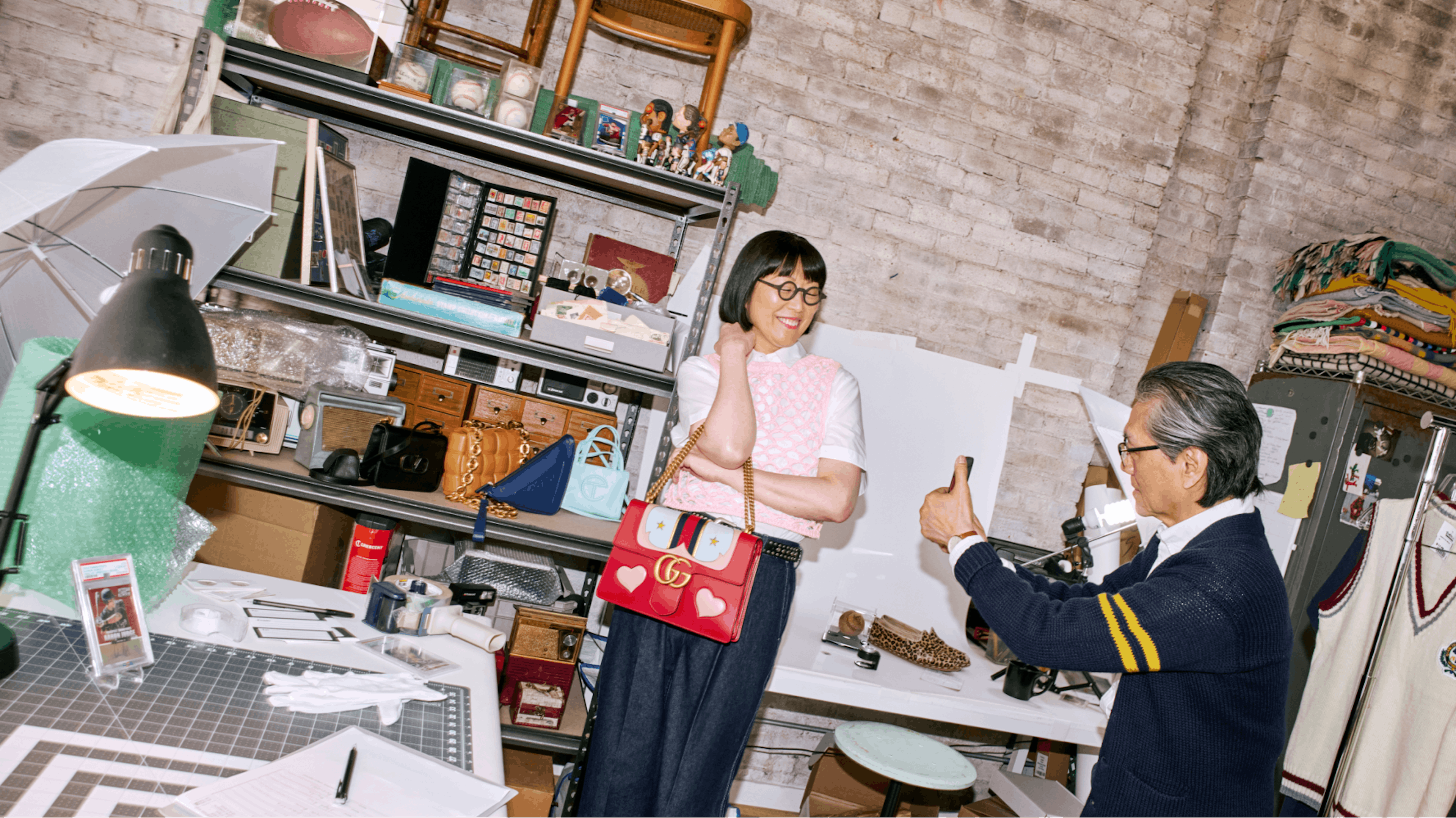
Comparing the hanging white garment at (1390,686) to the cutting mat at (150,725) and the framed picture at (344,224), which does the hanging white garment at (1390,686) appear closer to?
the cutting mat at (150,725)

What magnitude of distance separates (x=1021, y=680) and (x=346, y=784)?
2251 mm

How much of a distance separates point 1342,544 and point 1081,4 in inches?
92.3

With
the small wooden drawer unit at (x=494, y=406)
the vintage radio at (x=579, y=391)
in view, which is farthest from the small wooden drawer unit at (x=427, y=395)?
the vintage radio at (x=579, y=391)

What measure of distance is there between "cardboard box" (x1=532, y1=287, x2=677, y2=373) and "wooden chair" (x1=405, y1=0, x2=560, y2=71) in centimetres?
75

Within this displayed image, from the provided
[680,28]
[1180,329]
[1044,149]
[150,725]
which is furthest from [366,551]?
[1180,329]

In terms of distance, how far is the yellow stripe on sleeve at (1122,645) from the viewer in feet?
4.83

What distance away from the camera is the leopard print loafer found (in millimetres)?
2910

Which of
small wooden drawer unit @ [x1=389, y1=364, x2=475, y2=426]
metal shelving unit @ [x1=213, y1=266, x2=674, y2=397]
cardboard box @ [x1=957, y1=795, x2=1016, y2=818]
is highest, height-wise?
metal shelving unit @ [x1=213, y1=266, x2=674, y2=397]

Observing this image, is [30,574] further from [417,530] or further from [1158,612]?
[1158,612]

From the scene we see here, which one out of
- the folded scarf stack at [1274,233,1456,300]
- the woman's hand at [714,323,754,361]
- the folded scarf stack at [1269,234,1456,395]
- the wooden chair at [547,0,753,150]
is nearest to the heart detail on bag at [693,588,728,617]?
the woman's hand at [714,323,754,361]

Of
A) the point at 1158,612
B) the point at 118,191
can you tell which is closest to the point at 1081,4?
the point at 1158,612

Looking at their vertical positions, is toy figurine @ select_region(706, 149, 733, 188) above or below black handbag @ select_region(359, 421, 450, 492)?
above

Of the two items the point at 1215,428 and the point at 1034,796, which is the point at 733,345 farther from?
the point at 1034,796

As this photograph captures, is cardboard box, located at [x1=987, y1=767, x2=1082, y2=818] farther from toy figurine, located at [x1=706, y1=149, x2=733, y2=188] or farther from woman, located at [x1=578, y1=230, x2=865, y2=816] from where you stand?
toy figurine, located at [x1=706, y1=149, x2=733, y2=188]
